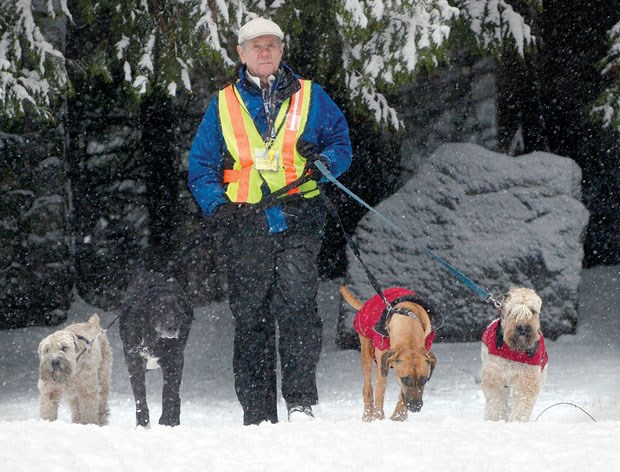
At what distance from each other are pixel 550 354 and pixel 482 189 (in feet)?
5.99

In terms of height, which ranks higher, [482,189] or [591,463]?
[482,189]

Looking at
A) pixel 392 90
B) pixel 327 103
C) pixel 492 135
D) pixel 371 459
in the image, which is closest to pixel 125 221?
pixel 392 90

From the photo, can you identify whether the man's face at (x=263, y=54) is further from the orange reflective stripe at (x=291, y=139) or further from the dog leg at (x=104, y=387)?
the dog leg at (x=104, y=387)

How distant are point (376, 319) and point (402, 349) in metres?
0.46

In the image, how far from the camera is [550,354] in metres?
8.82

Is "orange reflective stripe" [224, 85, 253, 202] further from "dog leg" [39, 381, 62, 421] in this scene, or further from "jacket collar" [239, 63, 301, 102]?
"dog leg" [39, 381, 62, 421]

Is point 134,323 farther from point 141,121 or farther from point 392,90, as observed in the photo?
point 141,121

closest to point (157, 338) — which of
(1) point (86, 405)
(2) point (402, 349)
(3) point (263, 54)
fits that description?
(1) point (86, 405)

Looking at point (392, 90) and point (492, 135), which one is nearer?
point (392, 90)

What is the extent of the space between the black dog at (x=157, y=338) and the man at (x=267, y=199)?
61cm

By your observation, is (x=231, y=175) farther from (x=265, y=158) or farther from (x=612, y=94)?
(x=612, y=94)

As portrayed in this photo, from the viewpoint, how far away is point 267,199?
5336 millimetres

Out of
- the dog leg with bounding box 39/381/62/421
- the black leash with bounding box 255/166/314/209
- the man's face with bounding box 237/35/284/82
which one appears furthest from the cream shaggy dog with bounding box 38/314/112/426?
the man's face with bounding box 237/35/284/82

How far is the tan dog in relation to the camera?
18.1ft
